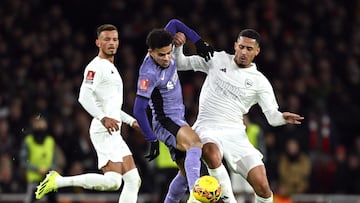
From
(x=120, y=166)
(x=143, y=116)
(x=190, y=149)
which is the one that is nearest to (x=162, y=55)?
(x=143, y=116)

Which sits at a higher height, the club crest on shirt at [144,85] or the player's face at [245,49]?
the player's face at [245,49]

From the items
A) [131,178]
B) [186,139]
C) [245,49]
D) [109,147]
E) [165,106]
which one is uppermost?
[245,49]

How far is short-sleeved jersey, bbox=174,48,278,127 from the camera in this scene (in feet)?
38.4

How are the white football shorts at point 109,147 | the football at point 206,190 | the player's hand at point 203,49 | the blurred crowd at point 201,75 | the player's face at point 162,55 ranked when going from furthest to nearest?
the blurred crowd at point 201,75, the player's hand at point 203,49, the white football shorts at point 109,147, the player's face at point 162,55, the football at point 206,190

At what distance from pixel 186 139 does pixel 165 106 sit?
491 millimetres

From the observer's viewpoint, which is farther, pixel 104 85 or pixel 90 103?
pixel 104 85

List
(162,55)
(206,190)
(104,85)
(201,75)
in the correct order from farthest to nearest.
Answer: (201,75), (104,85), (162,55), (206,190)

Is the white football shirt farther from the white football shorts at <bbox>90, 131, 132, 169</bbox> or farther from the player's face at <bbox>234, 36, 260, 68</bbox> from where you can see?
the player's face at <bbox>234, 36, 260, 68</bbox>

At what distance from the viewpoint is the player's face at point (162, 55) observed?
1116cm

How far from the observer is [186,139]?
1113cm

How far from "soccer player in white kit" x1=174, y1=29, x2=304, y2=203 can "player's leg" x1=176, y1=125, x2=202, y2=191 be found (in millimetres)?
272

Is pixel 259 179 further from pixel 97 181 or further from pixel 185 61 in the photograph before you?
pixel 97 181

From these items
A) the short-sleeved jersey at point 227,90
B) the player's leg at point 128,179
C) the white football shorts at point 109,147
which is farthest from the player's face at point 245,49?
the player's leg at point 128,179

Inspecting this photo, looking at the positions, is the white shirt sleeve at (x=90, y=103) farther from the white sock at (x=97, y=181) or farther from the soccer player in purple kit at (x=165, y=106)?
the white sock at (x=97, y=181)
